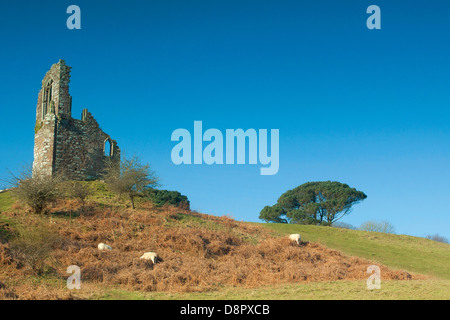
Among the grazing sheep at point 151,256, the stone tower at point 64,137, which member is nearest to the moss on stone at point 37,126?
the stone tower at point 64,137

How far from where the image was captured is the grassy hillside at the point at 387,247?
30448 millimetres

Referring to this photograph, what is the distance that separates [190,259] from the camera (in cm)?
2334

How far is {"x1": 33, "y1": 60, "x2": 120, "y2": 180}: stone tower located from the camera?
37.5m

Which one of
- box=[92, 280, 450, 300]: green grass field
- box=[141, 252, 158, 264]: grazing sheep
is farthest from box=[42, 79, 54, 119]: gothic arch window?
box=[92, 280, 450, 300]: green grass field

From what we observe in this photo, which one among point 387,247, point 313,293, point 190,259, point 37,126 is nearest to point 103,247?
point 190,259

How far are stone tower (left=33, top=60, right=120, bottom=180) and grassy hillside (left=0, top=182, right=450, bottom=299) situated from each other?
3216 mm

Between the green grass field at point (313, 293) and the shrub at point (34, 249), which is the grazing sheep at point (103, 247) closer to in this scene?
the shrub at point (34, 249)

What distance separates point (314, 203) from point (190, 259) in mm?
41201

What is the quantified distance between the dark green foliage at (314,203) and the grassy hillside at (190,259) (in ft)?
72.4

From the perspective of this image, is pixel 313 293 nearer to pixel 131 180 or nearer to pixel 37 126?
pixel 131 180

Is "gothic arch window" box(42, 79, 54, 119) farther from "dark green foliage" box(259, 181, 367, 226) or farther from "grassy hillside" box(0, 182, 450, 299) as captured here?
"dark green foliage" box(259, 181, 367, 226)

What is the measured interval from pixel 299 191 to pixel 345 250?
107ft
